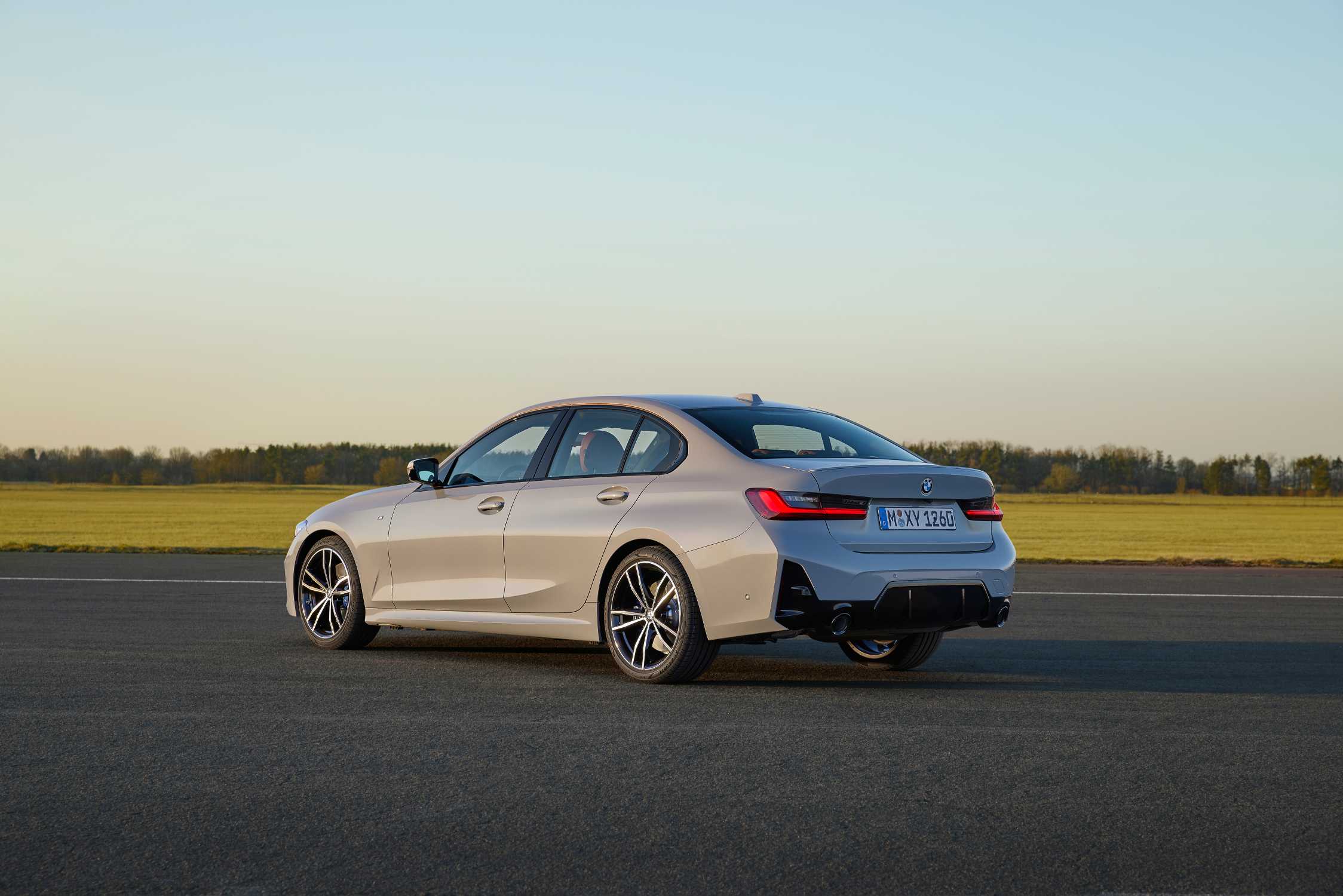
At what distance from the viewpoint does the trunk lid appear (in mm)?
7566

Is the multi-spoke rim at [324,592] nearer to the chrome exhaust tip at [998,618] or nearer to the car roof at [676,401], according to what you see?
the car roof at [676,401]

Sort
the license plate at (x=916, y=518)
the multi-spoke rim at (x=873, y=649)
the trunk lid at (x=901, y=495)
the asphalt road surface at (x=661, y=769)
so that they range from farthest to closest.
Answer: the multi-spoke rim at (x=873, y=649) → the license plate at (x=916, y=518) → the trunk lid at (x=901, y=495) → the asphalt road surface at (x=661, y=769)

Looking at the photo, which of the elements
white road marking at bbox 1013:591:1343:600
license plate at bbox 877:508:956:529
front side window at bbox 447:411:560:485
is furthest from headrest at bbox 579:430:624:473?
white road marking at bbox 1013:591:1343:600

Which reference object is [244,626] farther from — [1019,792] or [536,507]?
[1019,792]

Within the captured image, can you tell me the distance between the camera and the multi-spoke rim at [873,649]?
903 cm

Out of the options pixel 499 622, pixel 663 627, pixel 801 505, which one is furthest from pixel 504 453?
pixel 801 505

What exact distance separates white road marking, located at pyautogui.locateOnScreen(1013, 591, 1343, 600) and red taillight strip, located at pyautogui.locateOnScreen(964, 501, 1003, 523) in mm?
6647

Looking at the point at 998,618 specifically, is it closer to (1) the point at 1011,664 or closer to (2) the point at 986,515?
(2) the point at 986,515

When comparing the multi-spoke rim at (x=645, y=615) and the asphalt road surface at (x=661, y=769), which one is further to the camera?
the multi-spoke rim at (x=645, y=615)

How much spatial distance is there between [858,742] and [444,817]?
2.12m

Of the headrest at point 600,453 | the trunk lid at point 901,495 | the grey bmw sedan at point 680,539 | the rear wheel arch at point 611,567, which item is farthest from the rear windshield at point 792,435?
the rear wheel arch at point 611,567

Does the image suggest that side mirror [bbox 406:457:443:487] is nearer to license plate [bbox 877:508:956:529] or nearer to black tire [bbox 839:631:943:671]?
black tire [bbox 839:631:943:671]

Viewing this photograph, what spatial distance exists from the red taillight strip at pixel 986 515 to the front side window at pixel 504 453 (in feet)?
8.91

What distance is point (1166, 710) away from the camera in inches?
281
